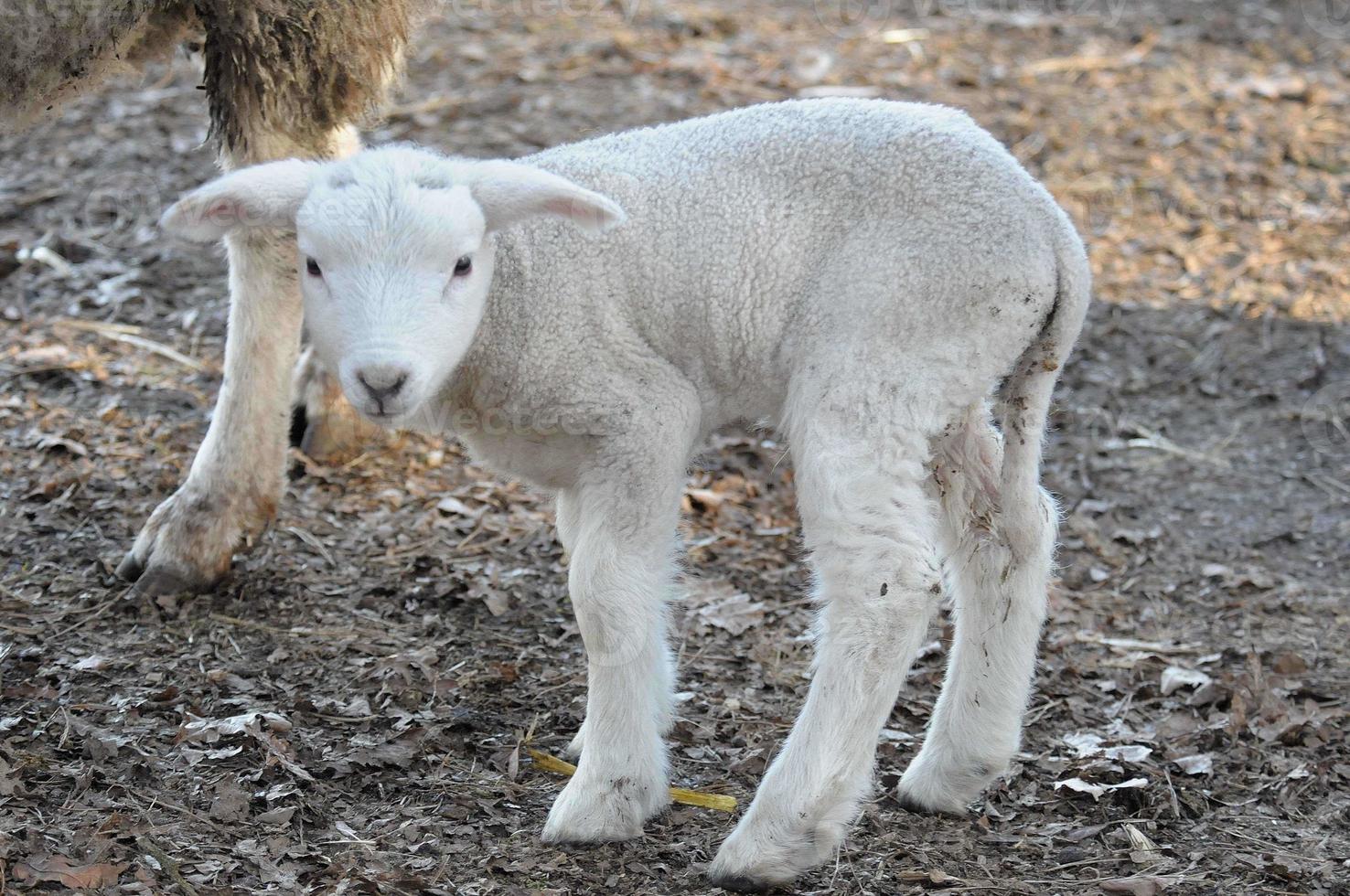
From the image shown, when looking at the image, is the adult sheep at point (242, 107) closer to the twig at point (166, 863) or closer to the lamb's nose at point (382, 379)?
the twig at point (166, 863)

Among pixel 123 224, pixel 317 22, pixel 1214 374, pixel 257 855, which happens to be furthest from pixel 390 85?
pixel 1214 374

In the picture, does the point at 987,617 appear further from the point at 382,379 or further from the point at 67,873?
the point at 67,873

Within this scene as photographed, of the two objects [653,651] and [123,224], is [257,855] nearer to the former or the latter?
[653,651]

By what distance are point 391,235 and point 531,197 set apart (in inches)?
13.2

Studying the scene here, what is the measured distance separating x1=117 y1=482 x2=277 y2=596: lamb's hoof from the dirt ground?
0.08 m

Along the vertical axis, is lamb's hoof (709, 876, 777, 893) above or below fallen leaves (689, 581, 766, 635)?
above

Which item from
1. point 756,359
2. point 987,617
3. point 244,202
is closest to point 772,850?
point 987,617

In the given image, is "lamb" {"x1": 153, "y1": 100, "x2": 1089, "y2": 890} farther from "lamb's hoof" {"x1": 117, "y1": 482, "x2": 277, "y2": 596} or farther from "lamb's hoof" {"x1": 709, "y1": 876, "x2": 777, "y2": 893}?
"lamb's hoof" {"x1": 117, "y1": 482, "x2": 277, "y2": 596}

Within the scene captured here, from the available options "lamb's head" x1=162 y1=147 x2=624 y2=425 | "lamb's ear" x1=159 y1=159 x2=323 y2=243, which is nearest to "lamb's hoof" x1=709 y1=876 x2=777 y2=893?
"lamb's head" x1=162 y1=147 x2=624 y2=425

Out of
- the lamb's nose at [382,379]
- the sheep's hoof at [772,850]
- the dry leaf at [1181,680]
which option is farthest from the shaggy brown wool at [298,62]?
the dry leaf at [1181,680]

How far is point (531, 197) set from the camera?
3340 millimetres

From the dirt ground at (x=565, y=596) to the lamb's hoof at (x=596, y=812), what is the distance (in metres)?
0.08

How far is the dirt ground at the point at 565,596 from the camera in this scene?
3590 millimetres

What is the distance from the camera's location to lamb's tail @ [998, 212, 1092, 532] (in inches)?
140
